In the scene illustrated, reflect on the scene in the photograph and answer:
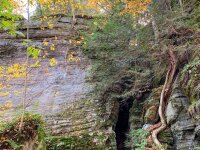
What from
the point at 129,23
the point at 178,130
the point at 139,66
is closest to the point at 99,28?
the point at 129,23

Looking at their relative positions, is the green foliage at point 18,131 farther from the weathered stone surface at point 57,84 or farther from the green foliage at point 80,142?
the green foliage at point 80,142

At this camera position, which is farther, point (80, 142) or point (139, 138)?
point (80, 142)

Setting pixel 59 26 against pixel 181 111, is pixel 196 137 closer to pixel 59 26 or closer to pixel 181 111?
pixel 181 111

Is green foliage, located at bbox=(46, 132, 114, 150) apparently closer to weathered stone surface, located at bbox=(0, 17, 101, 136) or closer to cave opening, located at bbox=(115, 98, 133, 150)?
weathered stone surface, located at bbox=(0, 17, 101, 136)

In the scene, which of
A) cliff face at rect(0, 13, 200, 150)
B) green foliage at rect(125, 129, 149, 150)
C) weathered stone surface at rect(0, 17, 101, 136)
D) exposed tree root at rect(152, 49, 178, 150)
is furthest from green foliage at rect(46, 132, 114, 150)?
exposed tree root at rect(152, 49, 178, 150)

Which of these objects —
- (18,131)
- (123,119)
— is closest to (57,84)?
(123,119)

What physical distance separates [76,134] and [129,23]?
5.23 meters

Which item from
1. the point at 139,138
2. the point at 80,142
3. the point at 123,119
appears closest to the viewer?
the point at 139,138

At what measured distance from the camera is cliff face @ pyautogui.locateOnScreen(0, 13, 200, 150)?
7.86 meters

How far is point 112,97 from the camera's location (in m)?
9.91

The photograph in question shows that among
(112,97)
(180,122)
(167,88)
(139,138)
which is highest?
(167,88)

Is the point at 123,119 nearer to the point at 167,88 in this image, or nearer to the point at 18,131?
the point at 167,88

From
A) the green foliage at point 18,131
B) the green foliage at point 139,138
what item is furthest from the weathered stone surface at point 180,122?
the green foliage at point 18,131

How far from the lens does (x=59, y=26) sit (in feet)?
48.6
